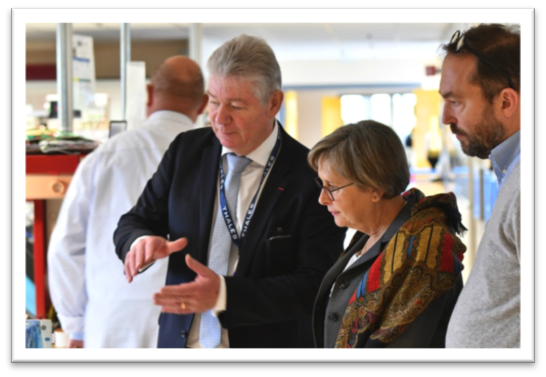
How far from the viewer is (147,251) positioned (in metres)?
1.68

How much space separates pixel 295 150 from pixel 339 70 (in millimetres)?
14363

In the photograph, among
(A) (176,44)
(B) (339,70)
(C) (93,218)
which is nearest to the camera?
(C) (93,218)

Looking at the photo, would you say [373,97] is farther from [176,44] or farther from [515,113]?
[515,113]

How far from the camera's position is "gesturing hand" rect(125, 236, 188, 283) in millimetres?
1672

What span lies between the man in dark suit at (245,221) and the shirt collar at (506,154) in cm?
53

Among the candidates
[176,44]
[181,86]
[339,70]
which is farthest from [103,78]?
[181,86]

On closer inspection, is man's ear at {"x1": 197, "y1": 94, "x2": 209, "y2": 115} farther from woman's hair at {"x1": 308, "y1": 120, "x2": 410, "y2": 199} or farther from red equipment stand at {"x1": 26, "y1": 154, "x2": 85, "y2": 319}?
woman's hair at {"x1": 308, "y1": 120, "x2": 410, "y2": 199}

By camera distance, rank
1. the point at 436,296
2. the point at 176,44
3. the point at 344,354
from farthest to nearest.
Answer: the point at 176,44 → the point at 436,296 → the point at 344,354

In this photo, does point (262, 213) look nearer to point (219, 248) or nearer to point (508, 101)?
point (219, 248)

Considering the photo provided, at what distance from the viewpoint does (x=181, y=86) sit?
8.83 ft

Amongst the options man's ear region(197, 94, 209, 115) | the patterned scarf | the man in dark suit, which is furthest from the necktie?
man's ear region(197, 94, 209, 115)

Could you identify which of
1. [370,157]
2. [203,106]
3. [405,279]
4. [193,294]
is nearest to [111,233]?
[203,106]

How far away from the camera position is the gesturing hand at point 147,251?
5.49 feet

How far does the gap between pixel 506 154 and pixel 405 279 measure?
0.34 metres
